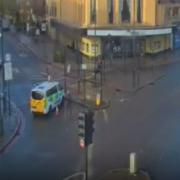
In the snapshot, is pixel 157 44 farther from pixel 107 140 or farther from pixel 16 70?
pixel 107 140

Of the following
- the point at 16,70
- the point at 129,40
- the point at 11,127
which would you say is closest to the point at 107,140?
the point at 11,127

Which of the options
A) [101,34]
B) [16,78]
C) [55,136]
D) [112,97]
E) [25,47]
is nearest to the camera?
[55,136]

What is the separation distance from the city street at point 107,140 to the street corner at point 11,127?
325 mm

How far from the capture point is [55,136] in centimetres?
3672

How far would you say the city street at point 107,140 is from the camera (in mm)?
30984

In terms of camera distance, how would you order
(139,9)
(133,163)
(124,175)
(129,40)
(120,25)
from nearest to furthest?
(124,175), (133,163), (120,25), (129,40), (139,9)

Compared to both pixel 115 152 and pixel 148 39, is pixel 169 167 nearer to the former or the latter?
pixel 115 152

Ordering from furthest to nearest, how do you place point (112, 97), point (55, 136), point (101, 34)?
1. point (101, 34)
2. point (112, 97)
3. point (55, 136)

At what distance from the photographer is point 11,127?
3847cm

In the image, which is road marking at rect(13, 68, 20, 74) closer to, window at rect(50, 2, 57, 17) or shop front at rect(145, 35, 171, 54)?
shop front at rect(145, 35, 171, 54)

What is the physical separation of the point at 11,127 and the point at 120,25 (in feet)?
101

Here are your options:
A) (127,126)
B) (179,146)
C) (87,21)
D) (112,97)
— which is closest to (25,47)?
(87,21)

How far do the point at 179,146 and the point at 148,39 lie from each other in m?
35.2

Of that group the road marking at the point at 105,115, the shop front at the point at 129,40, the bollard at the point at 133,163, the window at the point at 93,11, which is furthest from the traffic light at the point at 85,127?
the window at the point at 93,11
